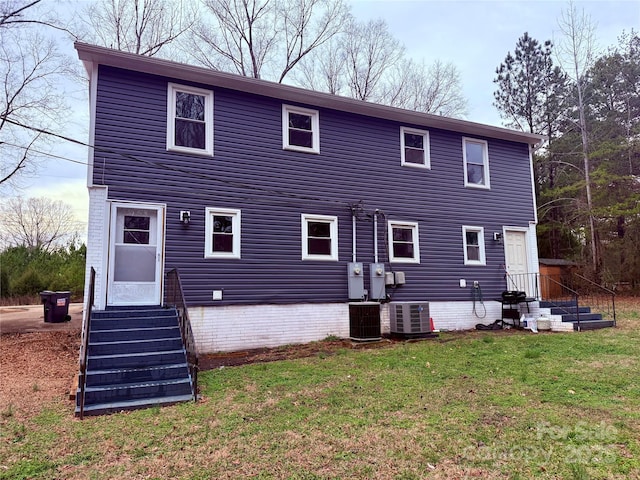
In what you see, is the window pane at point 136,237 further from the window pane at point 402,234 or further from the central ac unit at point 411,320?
the window pane at point 402,234

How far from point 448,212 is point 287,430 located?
331 inches

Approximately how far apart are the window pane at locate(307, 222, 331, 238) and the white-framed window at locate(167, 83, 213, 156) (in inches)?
106

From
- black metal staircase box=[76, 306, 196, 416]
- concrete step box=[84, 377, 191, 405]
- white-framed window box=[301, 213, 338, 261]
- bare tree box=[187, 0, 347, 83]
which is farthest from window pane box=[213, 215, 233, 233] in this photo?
bare tree box=[187, 0, 347, 83]

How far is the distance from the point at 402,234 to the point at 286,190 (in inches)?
128

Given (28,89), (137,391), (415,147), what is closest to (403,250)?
(415,147)

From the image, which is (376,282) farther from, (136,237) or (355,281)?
(136,237)

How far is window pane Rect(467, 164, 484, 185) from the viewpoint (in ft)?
37.4

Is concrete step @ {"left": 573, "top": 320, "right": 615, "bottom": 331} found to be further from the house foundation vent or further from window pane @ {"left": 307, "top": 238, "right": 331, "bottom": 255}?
window pane @ {"left": 307, "top": 238, "right": 331, "bottom": 255}

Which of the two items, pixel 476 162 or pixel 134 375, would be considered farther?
pixel 476 162

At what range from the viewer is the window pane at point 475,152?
37.6ft

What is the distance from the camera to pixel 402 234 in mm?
10297

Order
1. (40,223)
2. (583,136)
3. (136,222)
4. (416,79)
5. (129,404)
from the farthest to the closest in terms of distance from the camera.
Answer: (40,223) < (416,79) < (583,136) < (136,222) < (129,404)

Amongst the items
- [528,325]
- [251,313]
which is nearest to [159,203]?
[251,313]

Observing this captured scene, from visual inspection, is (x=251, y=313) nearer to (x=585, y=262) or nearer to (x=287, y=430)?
(x=287, y=430)
